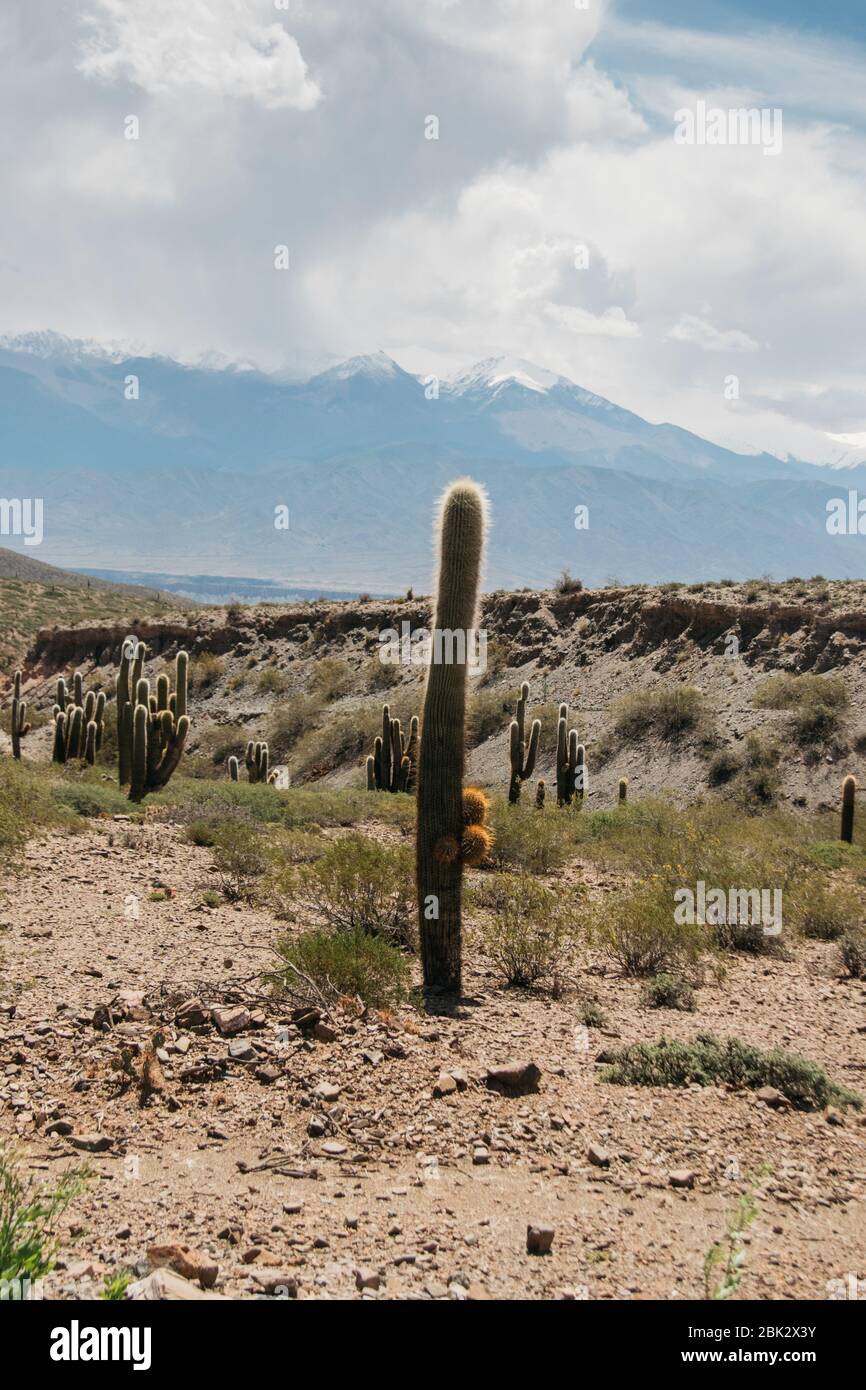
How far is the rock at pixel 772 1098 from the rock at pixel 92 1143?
3.93 metres

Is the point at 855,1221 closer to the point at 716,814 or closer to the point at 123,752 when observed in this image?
the point at 716,814

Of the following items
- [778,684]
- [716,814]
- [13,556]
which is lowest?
[716,814]

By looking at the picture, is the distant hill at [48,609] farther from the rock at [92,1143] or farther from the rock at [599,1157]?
the rock at [599,1157]

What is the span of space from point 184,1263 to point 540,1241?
150cm

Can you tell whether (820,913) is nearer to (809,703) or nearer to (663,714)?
(809,703)

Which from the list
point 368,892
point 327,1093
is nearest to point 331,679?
point 368,892

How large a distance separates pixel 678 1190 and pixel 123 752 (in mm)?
18523

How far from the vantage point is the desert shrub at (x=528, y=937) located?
29.2 feet

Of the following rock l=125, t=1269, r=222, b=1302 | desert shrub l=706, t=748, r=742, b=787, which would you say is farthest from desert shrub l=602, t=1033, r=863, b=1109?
desert shrub l=706, t=748, r=742, b=787

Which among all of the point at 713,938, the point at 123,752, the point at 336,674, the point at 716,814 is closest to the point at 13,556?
the point at 336,674

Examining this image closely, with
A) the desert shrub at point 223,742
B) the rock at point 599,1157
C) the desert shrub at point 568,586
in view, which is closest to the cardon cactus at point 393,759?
the desert shrub at point 223,742

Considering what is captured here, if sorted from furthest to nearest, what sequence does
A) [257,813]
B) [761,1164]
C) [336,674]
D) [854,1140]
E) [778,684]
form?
[336,674] < [778,684] < [257,813] < [854,1140] < [761,1164]

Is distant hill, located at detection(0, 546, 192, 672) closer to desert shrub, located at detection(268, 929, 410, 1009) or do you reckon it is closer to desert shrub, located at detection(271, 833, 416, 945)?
desert shrub, located at detection(271, 833, 416, 945)
